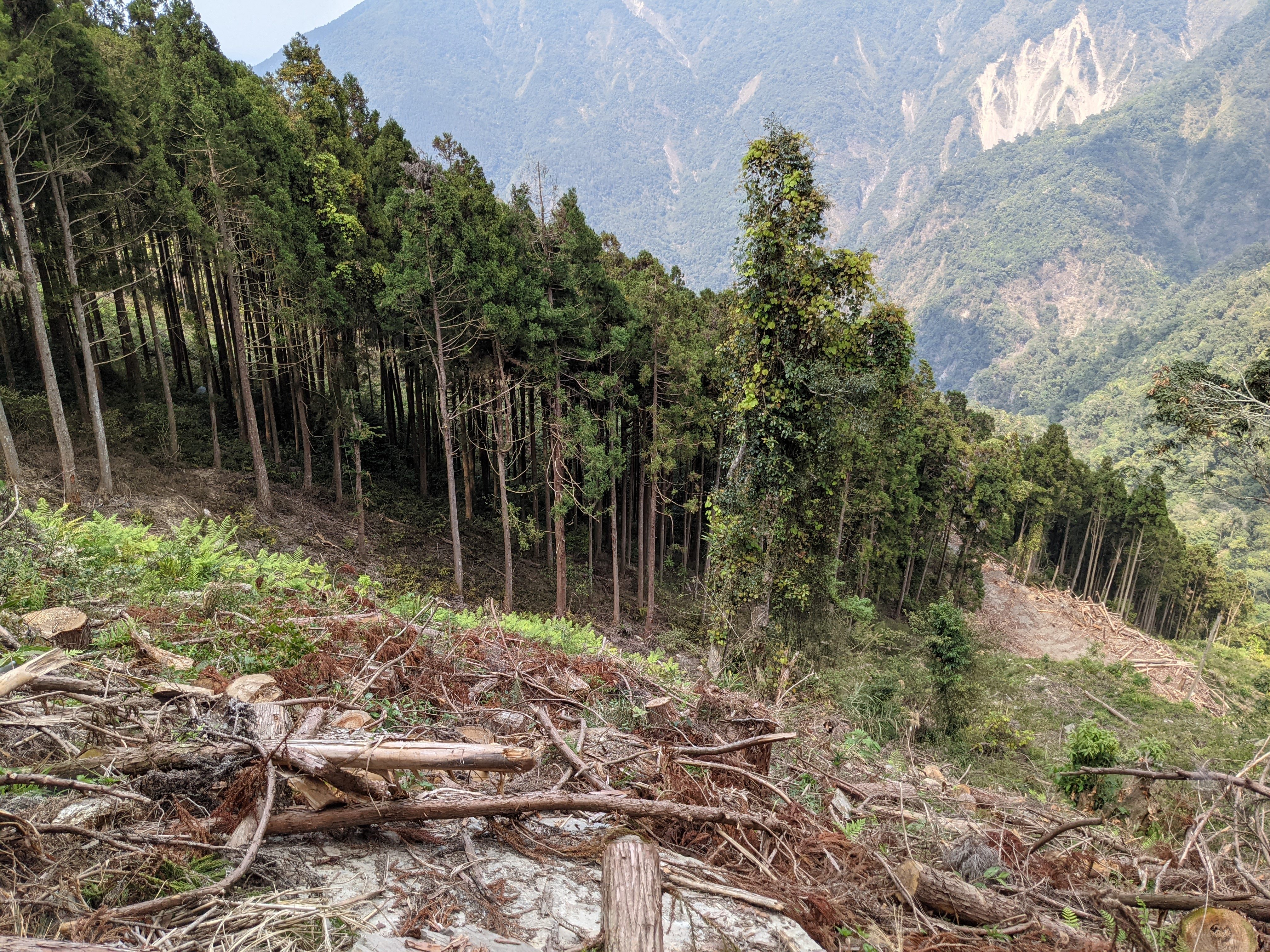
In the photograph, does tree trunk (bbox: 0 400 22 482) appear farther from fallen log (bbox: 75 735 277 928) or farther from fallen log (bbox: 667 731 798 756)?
fallen log (bbox: 667 731 798 756)

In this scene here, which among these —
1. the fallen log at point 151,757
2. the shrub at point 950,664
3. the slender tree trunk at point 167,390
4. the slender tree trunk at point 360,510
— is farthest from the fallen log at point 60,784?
the slender tree trunk at point 167,390

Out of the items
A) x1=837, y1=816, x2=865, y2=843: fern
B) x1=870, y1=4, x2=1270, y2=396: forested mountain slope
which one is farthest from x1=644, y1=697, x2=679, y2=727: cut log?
x1=870, y1=4, x2=1270, y2=396: forested mountain slope

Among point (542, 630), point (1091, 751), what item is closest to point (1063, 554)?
point (1091, 751)

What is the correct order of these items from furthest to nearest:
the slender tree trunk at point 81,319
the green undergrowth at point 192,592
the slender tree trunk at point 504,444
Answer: the slender tree trunk at point 504,444
the slender tree trunk at point 81,319
the green undergrowth at point 192,592

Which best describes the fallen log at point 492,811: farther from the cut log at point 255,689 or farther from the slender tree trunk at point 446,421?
the slender tree trunk at point 446,421

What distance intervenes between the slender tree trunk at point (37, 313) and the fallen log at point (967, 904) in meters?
14.4

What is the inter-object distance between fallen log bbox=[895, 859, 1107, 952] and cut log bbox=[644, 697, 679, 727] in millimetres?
1735

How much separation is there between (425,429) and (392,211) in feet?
31.9

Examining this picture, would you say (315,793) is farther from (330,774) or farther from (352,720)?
(352,720)

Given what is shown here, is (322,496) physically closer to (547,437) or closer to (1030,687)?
(547,437)

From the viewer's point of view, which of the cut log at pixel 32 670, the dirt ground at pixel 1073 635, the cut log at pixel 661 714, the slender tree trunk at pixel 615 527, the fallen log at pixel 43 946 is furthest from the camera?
the dirt ground at pixel 1073 635

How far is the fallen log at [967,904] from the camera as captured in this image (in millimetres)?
3205

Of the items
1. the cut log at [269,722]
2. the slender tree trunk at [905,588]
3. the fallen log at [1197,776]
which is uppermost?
the cut log at [269,722]

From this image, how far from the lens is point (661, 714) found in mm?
4652
